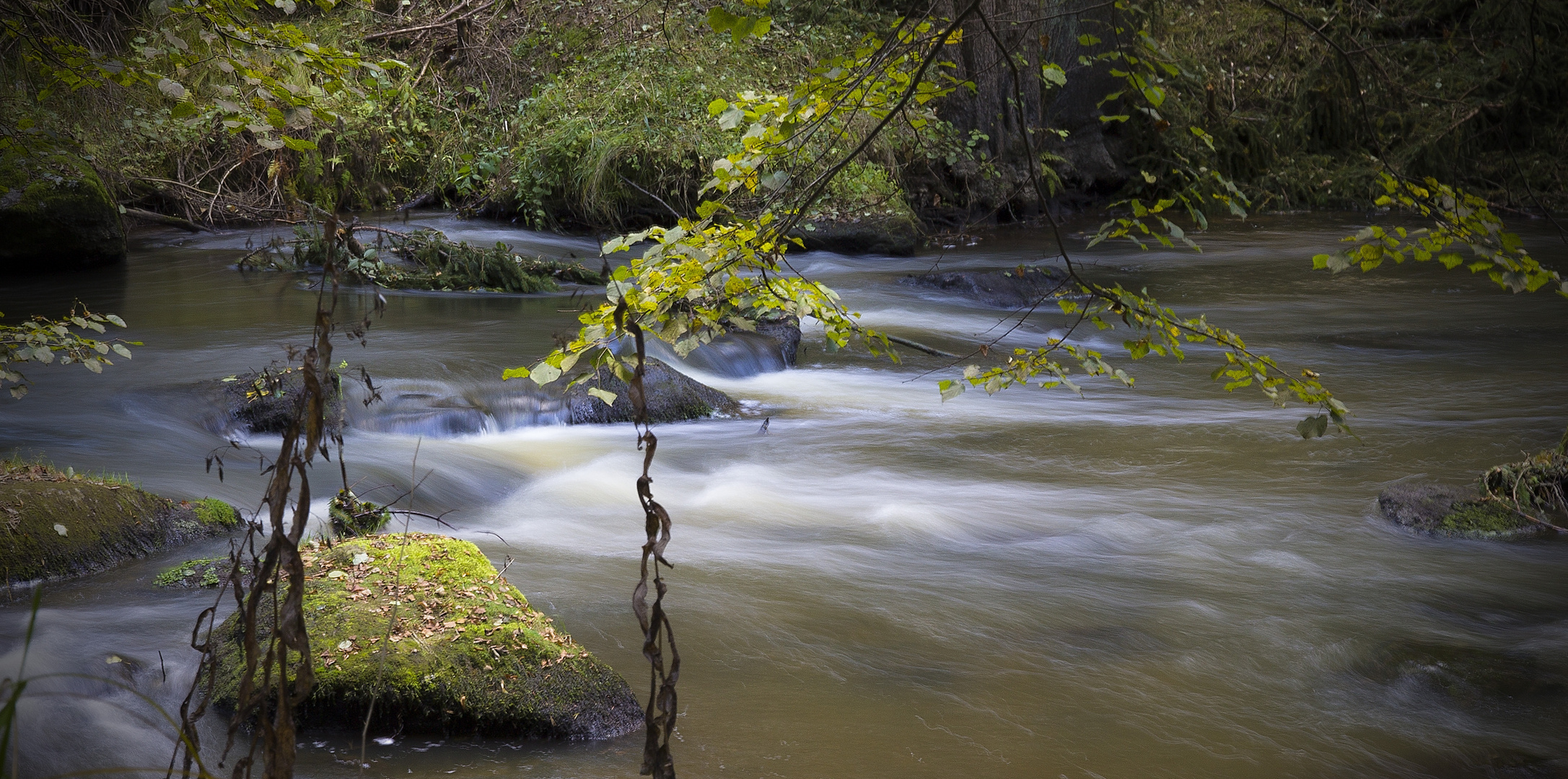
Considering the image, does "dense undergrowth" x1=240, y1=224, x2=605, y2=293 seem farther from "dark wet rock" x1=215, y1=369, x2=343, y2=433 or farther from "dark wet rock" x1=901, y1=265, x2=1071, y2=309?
"dark wet rock" x1=215, y1=369, x2=343, y2=433

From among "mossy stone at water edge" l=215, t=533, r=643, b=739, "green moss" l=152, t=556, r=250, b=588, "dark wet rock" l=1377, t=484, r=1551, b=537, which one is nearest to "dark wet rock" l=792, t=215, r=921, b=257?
"dark wet rock" l=1377, t=484, r=1551, b=537

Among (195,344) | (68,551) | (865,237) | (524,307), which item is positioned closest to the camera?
(68,551)

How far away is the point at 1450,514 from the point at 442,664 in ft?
14.5

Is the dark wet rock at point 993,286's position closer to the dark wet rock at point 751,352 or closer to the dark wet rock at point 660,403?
the dark wet rock at point 751,352

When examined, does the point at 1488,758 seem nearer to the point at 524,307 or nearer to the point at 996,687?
the point at 996,687

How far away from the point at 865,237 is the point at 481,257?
5.03 m

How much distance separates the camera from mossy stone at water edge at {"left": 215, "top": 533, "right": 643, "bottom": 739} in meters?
2.95

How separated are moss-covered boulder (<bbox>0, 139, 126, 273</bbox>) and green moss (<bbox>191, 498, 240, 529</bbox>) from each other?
741 centimetres

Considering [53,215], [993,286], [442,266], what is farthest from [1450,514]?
[53,215]

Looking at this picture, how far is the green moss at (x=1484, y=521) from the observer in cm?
491

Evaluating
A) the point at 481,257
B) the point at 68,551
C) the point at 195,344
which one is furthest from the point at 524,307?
the point at 68,551

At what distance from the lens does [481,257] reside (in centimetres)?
1088

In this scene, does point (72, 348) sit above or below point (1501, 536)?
above

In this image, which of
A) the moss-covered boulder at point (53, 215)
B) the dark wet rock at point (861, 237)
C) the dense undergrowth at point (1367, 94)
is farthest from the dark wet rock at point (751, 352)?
the dense undergrowth at point (1367, 94)
